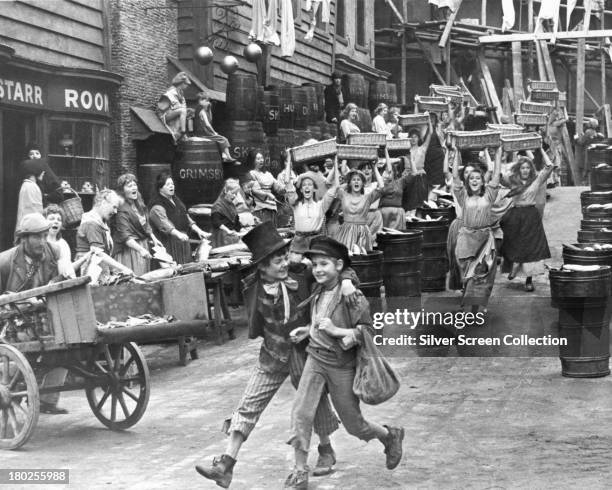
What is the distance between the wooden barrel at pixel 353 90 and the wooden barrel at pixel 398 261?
1490 centimetres

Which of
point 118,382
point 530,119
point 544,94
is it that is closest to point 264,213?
point 530,119

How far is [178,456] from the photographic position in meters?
8.16

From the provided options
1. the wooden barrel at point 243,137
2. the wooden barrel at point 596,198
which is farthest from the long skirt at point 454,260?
the wooden barrel at point 243,137

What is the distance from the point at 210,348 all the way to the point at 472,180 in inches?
140

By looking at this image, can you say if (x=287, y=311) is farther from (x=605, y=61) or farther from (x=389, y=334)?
(x=605, y=61)

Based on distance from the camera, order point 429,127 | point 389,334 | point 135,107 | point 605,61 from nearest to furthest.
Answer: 1. point 389,334
2. point 429,127
3. point 135,107
4. point 605,61

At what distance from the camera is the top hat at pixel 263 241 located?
24.5ft

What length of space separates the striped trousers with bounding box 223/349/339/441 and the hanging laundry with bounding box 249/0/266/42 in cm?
1576

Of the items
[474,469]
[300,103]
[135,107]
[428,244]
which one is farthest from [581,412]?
[300,103]

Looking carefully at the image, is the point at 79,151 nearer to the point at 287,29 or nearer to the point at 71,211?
the point at 71,211

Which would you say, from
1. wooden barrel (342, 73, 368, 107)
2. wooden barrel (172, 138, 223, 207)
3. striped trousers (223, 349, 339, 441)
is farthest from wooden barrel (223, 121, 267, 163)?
striped trousers (223, 349, 339, 441)

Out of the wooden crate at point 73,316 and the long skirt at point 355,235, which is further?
the long skirt at point 355,235

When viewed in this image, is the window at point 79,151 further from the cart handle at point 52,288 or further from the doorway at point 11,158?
the cart handle at point 52,288

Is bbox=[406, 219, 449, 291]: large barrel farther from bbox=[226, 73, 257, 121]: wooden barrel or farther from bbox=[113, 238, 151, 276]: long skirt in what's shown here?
bbox=[226, 73, 257, 121]: wooden barrel
